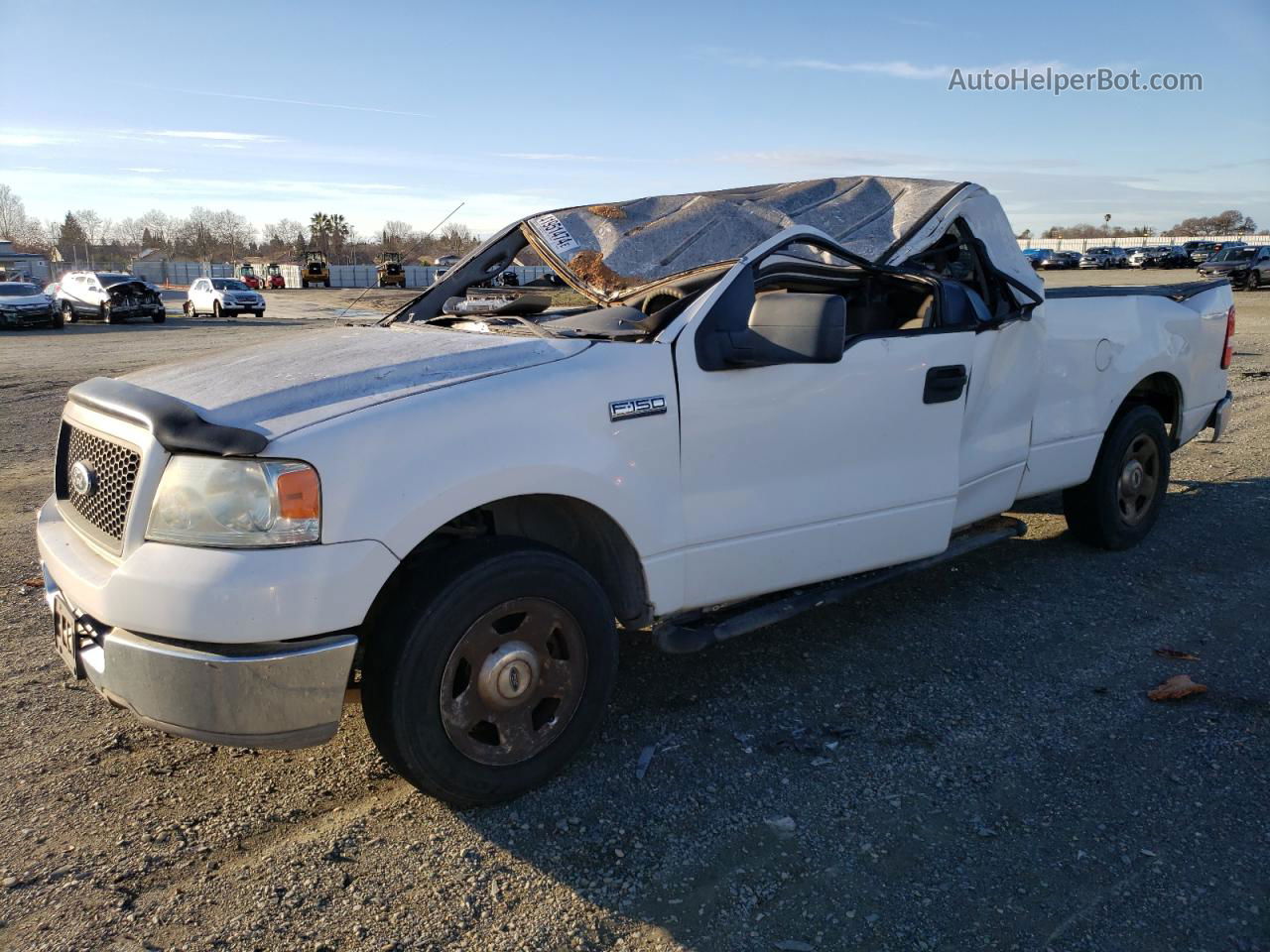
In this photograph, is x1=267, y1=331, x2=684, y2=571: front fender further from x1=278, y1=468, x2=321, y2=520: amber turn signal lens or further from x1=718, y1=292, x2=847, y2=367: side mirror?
x1=718, y1=292, x2=847, y2=367: side mirror

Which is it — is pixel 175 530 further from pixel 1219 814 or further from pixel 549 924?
pixel 1219 814

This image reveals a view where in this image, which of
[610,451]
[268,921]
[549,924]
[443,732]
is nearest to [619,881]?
[549,924]

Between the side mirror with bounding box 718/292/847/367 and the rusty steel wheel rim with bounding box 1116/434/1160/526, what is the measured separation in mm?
3052

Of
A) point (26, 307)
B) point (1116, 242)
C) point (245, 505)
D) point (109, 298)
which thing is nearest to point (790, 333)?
point (245, 505)

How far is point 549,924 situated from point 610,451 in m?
1.42

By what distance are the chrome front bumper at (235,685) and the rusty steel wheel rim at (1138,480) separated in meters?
4.68

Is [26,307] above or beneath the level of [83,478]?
beneath

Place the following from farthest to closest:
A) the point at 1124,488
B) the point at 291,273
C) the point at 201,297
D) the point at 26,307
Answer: the point at 291,273 → the point at 201,297 → the point at 26,307 → the point at 1124,488

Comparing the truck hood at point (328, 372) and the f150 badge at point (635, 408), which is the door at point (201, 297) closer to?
the truck hood at point (328, 372)

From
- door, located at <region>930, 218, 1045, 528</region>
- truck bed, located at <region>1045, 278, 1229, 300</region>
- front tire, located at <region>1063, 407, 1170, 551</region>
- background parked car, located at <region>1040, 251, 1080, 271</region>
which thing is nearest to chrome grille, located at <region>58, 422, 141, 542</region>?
door, located at <region>930, 218, 1045, 528</region>

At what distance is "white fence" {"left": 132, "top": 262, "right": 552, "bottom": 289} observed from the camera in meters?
67.3

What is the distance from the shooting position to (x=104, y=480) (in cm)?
323

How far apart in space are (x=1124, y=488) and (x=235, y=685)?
16.4ft

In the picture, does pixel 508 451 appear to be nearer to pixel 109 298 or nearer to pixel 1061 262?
pixel 109 298
